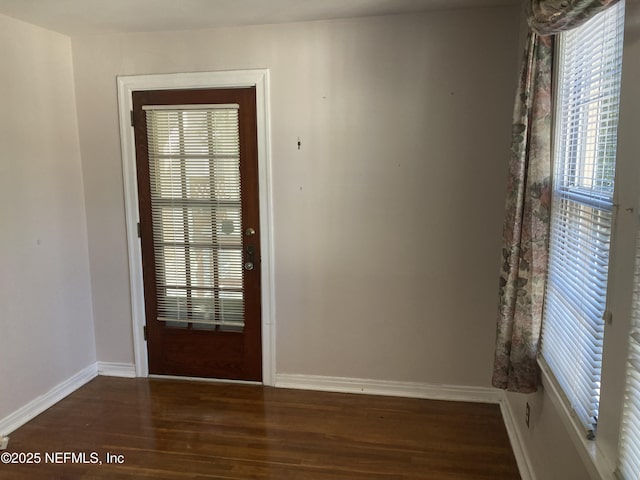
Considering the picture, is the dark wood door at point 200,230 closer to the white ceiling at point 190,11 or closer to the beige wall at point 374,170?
the beige wall at point 374,170

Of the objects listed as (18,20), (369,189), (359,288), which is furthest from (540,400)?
(18,20)

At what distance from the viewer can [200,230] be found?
335 centimetres

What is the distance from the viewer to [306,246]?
324 centimetres

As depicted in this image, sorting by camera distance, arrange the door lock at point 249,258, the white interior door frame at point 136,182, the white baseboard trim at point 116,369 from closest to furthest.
A: the white interior door frame at point 136,182 → the door lock at point 249,258 → the white baseboard trim at point 116,369

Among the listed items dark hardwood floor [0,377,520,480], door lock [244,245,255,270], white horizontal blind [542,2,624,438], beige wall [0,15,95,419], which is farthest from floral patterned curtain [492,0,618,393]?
beige wall [0,15,95,419]

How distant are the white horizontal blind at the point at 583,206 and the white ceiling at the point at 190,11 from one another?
1.14 metres

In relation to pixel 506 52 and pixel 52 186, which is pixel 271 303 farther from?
pixel 506 52

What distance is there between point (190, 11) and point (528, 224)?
2127mm

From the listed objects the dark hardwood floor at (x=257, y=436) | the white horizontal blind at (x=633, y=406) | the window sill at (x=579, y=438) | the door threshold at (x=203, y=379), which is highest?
the white horizontal blind at (x=633, y=406)

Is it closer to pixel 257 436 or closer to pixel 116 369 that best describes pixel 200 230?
pixel 116 369

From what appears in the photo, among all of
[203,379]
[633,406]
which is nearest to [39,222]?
[203,379]

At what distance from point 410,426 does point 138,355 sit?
1993 mm

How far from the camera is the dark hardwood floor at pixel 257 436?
98.7 inches

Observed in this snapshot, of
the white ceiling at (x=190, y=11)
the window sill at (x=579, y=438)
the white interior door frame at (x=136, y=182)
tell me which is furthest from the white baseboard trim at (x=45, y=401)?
the window sill at (x=579, y=438)
